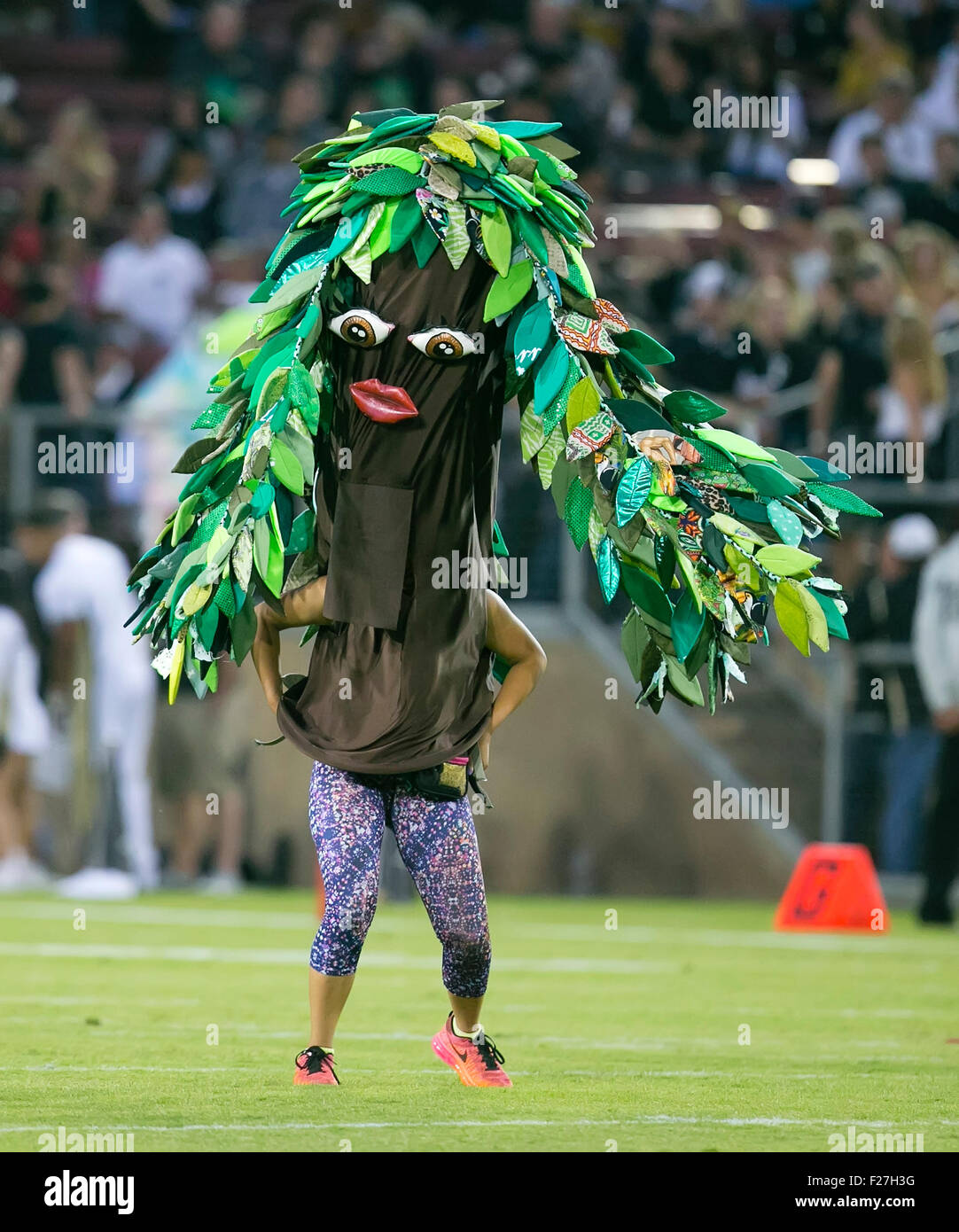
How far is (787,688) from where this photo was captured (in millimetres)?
14984

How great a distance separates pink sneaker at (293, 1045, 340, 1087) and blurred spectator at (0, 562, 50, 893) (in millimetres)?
8425

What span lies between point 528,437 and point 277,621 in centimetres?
89

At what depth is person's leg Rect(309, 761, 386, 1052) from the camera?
6414 mm

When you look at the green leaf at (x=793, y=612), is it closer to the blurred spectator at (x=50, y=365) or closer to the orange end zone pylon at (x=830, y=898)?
the orange end zone pylon at (x=830, y=898)

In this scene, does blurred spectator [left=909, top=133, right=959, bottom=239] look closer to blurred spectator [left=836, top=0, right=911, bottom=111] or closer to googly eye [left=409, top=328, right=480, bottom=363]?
blurred spectator [left=836, top=0, right=911, bottom=111]

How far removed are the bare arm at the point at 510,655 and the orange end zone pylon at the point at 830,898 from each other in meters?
6.23

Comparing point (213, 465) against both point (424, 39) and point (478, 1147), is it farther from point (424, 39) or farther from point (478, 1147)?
point (424, 39)

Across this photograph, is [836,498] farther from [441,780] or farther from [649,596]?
[441,780]

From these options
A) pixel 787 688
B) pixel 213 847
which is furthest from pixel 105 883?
pixel 787 688

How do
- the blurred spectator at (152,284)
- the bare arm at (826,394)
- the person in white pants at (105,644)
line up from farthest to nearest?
the blurred spectator at (152,284) → the bare arm at (826,394) → the person in white pants at (105,644)

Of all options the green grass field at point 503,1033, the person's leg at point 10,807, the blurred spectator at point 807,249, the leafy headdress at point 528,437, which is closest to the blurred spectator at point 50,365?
the person's leg at point 10,807

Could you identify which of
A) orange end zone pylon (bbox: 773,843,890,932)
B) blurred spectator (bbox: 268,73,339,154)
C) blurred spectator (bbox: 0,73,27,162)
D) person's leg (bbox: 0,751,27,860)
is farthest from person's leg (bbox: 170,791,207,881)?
blurred spectator (bbox: 0,73,27,162)

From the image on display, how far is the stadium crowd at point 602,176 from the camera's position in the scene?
15.2 m

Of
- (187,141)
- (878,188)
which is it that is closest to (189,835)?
(187,141)
